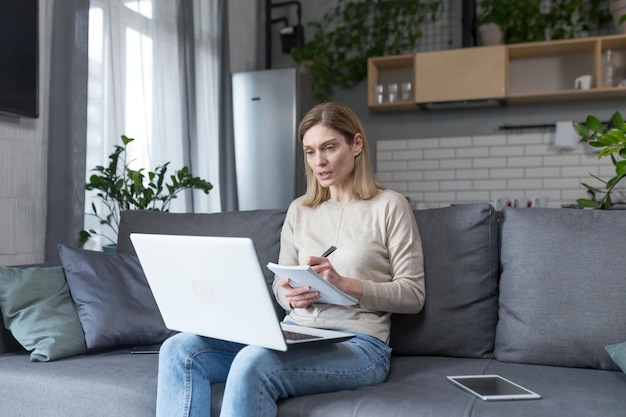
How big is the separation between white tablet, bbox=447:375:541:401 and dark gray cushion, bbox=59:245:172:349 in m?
1.03

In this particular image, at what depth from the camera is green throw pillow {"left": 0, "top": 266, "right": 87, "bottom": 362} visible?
1977 mm

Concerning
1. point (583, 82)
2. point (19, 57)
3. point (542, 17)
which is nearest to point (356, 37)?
point (542, 17)

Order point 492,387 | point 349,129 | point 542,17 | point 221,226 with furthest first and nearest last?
point 542,17 < point 221,226 < point 349,129 < point 492,387

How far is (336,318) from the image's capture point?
1826 mm

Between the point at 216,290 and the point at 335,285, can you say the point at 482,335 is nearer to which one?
the point at 335,285

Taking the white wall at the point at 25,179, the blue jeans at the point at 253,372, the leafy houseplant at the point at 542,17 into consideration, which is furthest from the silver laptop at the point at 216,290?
the leafy houseplant at the point at 542,17

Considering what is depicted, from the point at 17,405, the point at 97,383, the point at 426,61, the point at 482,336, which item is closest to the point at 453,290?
the point at 482,336

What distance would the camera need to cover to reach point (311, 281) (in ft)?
5.11

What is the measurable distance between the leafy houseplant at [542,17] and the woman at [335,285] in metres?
3.03

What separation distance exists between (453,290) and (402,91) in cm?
300

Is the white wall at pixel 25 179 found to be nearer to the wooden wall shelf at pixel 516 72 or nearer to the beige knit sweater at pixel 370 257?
the beige knit sweater at pixel 370 257

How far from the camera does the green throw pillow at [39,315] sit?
198 centimetres

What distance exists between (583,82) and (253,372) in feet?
12.0

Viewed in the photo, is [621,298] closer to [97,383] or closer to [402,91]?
[97,383]
